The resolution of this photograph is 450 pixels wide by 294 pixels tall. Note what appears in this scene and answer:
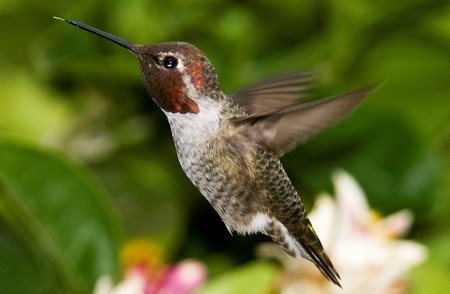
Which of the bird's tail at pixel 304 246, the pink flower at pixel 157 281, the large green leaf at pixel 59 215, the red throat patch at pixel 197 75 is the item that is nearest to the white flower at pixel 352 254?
the pink flower at pixel 157 281

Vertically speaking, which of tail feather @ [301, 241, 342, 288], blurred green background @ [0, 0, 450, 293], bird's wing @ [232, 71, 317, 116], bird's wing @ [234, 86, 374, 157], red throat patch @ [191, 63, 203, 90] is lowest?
tail feather @ [301, 241, 342, 288]

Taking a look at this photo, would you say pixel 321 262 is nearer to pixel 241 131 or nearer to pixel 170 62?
pixel 241 131

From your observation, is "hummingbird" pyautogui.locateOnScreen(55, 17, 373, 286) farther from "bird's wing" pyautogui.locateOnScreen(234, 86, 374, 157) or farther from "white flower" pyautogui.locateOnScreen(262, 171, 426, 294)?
"white flower" pyautogui.locateOnScreen(262, 171, 426, 294)

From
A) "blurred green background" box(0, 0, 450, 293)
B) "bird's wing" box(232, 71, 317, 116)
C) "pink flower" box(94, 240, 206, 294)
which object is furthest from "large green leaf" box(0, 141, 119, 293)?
"bird's wing" box(232, 71, 317, 116)

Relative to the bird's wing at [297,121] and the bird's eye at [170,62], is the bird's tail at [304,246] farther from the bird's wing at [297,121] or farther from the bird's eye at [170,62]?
the bird's eye at [170,62]

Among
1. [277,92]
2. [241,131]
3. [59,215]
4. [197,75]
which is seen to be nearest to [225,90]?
[59,215]

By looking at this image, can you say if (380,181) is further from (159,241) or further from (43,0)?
(43,0)

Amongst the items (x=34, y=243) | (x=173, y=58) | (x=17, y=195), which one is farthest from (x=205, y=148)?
(x=34, y=243)
